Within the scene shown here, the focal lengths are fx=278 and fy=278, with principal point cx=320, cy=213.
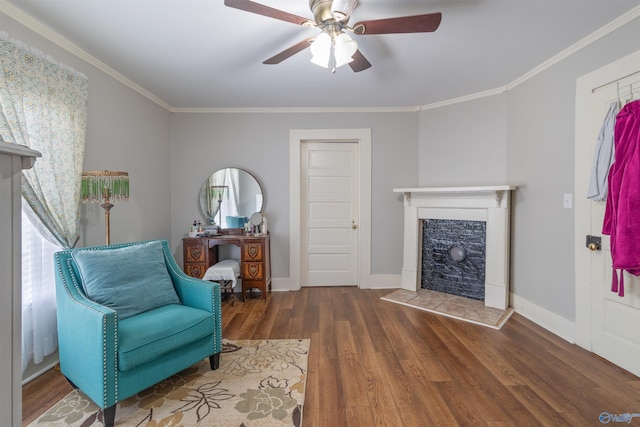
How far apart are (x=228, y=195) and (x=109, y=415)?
255 cm

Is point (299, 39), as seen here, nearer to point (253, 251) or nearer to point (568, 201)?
point (253, 251)

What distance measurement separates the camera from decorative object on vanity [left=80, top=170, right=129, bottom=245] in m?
2.05

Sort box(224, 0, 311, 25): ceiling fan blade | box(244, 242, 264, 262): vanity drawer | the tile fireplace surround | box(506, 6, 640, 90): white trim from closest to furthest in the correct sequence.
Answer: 1. box(224, 0, 311, 25): ceiling fan blade
2. box(506, 6, 640, 90): white trim
3. the tile fireplace surround
4. box(244, 242, 264, 262): vanity drawer

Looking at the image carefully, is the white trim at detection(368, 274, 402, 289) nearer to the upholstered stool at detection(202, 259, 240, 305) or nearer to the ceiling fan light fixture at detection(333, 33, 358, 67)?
the upholstered stool at detection(202, 259, 240, 305)

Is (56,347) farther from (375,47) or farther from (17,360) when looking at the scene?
(375,47)

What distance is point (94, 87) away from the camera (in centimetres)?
243

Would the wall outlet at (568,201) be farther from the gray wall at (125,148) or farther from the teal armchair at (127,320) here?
the gray wall at (125,148)

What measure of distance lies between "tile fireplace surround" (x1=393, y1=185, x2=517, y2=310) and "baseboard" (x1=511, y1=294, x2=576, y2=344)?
13 centimetres

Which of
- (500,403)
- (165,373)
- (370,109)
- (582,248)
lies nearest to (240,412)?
(165,373)

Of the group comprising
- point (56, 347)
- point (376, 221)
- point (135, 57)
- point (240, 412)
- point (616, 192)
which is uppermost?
point (135, 57)

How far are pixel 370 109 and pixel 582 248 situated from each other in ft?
8.63

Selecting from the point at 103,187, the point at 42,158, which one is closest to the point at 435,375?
the point at 103,187

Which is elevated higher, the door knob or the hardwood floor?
the door knob

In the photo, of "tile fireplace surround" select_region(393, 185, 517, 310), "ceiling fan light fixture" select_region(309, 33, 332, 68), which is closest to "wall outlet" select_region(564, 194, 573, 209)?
"tile fireplace surround" select_region(393, 185, 517, 310)
